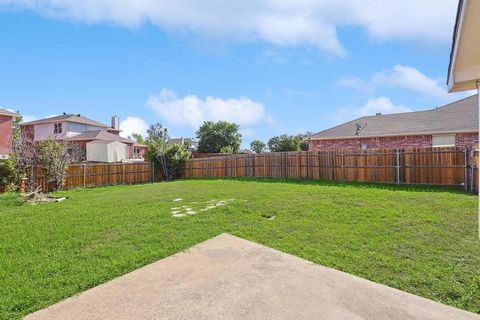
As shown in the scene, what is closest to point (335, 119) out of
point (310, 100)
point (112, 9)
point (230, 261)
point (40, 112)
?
point (310, 100)

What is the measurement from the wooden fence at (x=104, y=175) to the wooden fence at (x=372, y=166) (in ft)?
16.5

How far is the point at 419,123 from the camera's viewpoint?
718 inches

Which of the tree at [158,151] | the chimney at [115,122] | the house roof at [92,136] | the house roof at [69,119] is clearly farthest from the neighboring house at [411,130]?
the chimney at [115,122]

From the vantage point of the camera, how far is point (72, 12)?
8.07 meters

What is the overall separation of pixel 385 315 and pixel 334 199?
5.37 meters

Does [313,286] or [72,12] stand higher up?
[72,12]

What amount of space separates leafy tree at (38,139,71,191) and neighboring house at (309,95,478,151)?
15931mm

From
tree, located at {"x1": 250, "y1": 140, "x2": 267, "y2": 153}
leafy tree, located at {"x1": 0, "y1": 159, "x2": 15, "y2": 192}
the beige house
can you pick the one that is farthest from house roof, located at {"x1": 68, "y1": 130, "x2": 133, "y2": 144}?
tree, located at {"x1": 250, "y1": 140, "x2": 267, "y2": 153}

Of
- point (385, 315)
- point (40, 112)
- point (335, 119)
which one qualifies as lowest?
point (385, 315)

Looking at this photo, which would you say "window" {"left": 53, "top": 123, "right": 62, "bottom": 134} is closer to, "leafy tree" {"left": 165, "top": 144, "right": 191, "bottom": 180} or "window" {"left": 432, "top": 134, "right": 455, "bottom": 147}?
"leafy tree" {"left": 165, "top": 144, "right": 191, "bottom": 180}

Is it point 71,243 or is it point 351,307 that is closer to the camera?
point 351,307

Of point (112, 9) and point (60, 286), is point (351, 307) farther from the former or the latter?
point (112, 9)

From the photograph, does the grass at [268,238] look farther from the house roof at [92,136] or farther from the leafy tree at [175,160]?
the house roof at [92,136]

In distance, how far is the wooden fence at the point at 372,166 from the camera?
1045 centimetres
